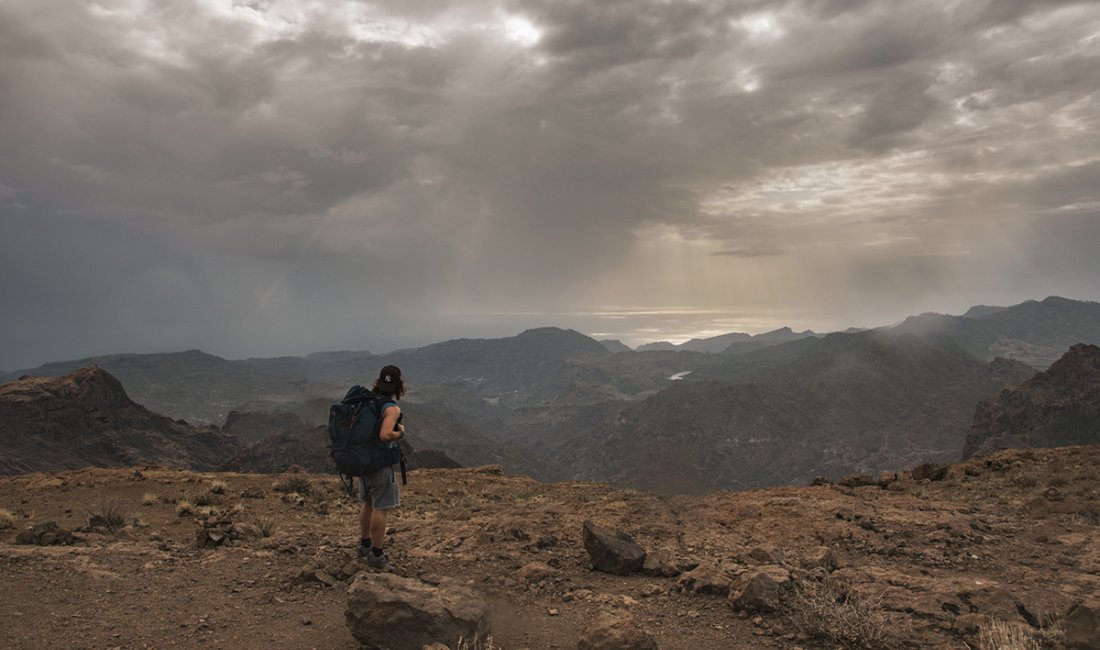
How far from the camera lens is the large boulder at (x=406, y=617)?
19.5 feet

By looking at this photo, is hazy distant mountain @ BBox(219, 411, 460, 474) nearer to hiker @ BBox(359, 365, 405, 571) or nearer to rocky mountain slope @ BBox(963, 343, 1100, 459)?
hiker @ BBox(359, 365, 405, 571)

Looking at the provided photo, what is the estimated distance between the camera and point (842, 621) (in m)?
6.26

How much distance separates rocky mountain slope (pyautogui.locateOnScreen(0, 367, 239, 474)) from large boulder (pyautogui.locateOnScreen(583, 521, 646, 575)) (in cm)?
7371

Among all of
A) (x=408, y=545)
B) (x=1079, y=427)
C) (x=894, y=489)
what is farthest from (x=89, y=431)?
(x=1079, y=427)

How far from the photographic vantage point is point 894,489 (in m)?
16.7

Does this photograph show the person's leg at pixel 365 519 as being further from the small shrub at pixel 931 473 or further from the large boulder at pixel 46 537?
the small shrub at pixel 931 473

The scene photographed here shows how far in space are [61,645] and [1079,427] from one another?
132 metres

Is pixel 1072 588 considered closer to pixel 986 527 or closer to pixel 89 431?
pixel 986 527

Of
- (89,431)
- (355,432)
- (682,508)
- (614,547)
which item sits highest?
(355,432)

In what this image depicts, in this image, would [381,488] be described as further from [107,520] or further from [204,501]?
[204,501]

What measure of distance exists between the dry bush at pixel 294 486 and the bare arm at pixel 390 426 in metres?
10.1

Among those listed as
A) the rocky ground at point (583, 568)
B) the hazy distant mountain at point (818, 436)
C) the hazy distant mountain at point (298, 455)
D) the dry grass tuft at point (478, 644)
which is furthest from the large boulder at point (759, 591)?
the hazy distant mountain at point (818, 436)

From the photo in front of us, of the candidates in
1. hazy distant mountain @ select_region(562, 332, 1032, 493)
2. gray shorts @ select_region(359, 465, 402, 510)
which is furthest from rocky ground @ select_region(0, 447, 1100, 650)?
hazy distant mountain @ select_region(562, 332, 1032, 493)

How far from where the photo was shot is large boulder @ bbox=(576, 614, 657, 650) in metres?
5.86
